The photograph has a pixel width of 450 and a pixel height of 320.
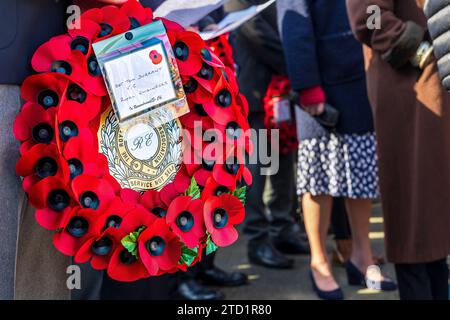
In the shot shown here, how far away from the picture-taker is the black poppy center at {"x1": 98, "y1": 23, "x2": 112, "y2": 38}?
134cm

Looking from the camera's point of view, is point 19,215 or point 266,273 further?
point 266,273

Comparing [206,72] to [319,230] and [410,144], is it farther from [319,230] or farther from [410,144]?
[319,230]

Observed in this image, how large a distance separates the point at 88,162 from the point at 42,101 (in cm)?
16

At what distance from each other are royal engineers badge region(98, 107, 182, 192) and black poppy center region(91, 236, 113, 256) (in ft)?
0.41

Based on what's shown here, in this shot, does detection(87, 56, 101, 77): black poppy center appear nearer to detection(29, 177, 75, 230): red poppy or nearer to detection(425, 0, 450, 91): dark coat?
detection(29, 177, 75, 230): red poppy

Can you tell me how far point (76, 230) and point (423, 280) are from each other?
1522 mm

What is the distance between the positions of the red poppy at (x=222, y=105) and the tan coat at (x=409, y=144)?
969 mm

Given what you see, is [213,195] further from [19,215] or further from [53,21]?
[53,21]

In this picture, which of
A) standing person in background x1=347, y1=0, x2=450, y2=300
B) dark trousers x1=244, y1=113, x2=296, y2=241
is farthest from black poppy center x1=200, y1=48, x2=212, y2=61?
dark trousers x1=244, y1=113, x2=296, y2=241

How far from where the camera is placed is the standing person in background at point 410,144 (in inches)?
88.1

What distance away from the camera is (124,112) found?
133 centimetres

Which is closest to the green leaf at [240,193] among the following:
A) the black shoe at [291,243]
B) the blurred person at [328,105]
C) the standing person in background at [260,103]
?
the blurred person at [328,105]

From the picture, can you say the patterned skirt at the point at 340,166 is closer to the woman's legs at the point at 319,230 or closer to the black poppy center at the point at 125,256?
the woman's legs at the point at 319,230
